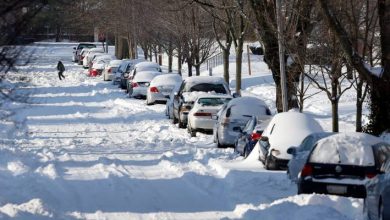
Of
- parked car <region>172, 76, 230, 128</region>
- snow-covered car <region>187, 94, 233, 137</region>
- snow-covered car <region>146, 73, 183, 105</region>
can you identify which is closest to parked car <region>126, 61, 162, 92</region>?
snow-covered car <region>146, 73, 183, 105</region>

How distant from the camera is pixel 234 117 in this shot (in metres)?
24.4

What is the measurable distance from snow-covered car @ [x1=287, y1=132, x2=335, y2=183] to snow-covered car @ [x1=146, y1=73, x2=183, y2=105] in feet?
66.5

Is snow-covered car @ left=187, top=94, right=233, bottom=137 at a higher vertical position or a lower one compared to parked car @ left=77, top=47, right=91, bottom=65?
lower

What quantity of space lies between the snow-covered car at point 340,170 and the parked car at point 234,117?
8816 millimetres

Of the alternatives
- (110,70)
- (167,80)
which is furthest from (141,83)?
(110,70)

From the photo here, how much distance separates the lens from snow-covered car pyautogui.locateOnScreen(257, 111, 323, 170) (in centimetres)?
1905

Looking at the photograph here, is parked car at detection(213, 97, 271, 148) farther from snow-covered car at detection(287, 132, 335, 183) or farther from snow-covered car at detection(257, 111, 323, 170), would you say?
snow-covered car at detection(287, 132, 335, 183)

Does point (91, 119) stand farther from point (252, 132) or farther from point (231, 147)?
point (252, 132)

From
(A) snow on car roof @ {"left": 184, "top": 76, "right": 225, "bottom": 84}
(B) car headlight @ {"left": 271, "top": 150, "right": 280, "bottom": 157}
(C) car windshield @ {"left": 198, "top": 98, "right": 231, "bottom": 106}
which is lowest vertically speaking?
(B) car headlight @ {"left": 271, "top": 150, "right": 280, "bottom": 157}

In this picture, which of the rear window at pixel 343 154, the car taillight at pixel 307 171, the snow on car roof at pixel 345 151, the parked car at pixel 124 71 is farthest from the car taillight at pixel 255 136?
the parked car at pixel 124 71

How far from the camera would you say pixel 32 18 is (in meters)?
10.8

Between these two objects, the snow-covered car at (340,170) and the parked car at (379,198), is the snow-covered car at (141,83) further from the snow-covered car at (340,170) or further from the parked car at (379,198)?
the parked car at (379,198)

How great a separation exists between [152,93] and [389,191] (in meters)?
28.0

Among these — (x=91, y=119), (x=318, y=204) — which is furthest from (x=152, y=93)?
(x=318, y=204)
